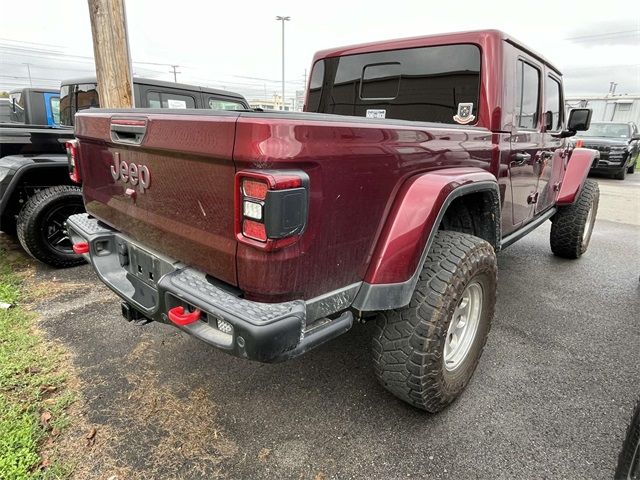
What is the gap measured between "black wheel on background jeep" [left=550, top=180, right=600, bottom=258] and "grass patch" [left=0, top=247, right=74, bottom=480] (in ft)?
15.8

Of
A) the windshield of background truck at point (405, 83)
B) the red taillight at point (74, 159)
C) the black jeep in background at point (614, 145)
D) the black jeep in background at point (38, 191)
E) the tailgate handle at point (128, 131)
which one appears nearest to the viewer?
the tailgate handle at point (128, 131)

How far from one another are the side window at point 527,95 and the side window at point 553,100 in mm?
282

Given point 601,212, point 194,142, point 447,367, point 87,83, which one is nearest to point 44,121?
point 87,83

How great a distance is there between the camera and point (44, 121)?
23.9ft

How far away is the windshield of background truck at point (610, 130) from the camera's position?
44.8 ft

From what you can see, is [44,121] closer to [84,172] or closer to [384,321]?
[84,172]

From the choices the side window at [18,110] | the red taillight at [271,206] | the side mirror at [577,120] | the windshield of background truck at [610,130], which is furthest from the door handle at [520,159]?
the windshield of background truck at [610,130]

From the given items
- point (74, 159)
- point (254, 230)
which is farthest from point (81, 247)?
point (254, 230)

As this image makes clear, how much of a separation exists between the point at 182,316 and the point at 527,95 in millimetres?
2965

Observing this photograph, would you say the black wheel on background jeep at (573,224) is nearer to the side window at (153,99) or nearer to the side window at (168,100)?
the side window at (168,100)

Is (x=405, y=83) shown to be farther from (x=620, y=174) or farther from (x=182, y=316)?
(x=620, y=174)

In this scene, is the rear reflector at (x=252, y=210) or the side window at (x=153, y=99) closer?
the rear reflector at (x=252, y=210)

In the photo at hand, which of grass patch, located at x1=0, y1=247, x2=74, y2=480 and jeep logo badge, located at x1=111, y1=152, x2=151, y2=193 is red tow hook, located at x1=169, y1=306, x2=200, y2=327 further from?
grass patch, located at x1=0, y1=247, x2=74, y2=480

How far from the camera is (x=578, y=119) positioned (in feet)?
12.7
